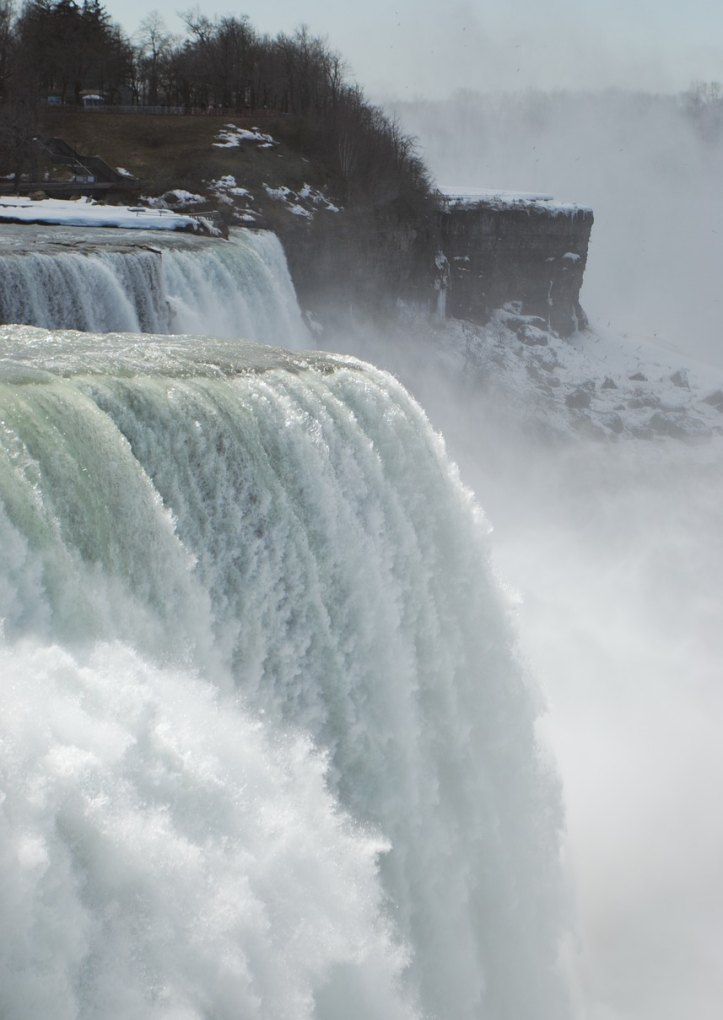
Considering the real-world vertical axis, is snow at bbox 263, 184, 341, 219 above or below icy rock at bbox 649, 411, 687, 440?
above

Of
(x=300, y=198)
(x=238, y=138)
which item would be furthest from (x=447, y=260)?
(x=238, y=138)

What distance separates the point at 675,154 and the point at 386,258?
4813 cm

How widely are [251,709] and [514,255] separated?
2701 cm

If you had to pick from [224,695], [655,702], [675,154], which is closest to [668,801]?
[655,702]

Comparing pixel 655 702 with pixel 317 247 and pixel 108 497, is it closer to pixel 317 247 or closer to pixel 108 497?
pixel 108 497

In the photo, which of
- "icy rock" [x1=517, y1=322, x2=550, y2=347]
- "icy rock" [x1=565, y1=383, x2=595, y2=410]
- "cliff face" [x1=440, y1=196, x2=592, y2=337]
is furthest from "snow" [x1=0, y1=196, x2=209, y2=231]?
"icy rock" [x1=517, y1=322, x2=550, y2=347]

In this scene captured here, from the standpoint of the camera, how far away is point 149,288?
1394 cm

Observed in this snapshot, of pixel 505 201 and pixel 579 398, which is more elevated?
pixel 505 201

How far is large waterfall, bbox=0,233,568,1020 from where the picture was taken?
394cm

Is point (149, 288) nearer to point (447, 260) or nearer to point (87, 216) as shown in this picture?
point (87, 216)

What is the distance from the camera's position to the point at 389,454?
9000 millimetres

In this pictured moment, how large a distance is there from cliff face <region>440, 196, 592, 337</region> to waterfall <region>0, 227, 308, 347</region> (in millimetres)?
11139

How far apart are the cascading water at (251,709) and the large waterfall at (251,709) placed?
16mm

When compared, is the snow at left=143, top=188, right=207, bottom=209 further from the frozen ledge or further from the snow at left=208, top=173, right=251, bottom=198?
the frozen ledge
